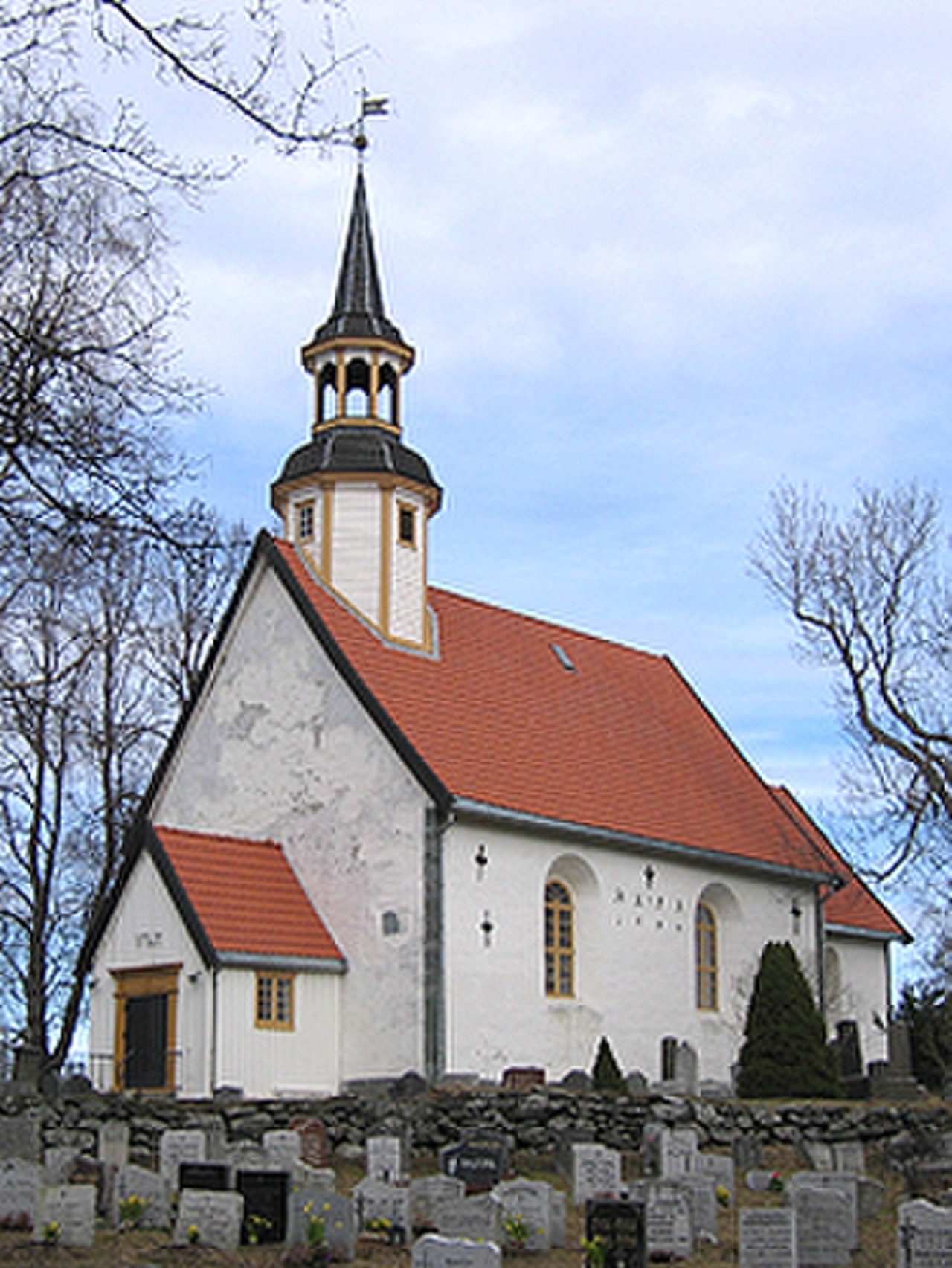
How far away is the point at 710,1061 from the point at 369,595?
8.90 meters

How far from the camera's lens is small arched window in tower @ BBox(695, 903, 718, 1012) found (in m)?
27.5

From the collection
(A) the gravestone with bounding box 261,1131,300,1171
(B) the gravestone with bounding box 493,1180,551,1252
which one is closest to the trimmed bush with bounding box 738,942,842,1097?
(A) the gravestone with bounding box 261,1131,300,1171

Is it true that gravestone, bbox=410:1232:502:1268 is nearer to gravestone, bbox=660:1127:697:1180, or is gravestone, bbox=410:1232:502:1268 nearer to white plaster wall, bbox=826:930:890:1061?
gravestone, bbox=660:1127:697:1180

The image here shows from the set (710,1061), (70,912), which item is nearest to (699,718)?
(710,1061)

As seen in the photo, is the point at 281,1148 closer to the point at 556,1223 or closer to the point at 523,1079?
the point at 556,1223

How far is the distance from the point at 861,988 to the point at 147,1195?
2094 centimetres

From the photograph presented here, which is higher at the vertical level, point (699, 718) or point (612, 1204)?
point (699, 718)

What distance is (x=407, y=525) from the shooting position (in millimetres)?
27000

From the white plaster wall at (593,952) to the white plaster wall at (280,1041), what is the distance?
174 centimetres

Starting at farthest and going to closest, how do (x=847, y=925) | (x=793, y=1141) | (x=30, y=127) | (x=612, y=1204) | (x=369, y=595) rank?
(x=847, y=925), (x=369, y=595), (x=793, y=1141), (x=612, y=1204), (x=30, y=127)

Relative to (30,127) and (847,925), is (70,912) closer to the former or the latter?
(847,925)

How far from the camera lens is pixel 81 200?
369 inches

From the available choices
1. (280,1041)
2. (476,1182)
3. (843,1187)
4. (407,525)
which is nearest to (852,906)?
(407,525)

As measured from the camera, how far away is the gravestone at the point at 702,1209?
45.7 feet
